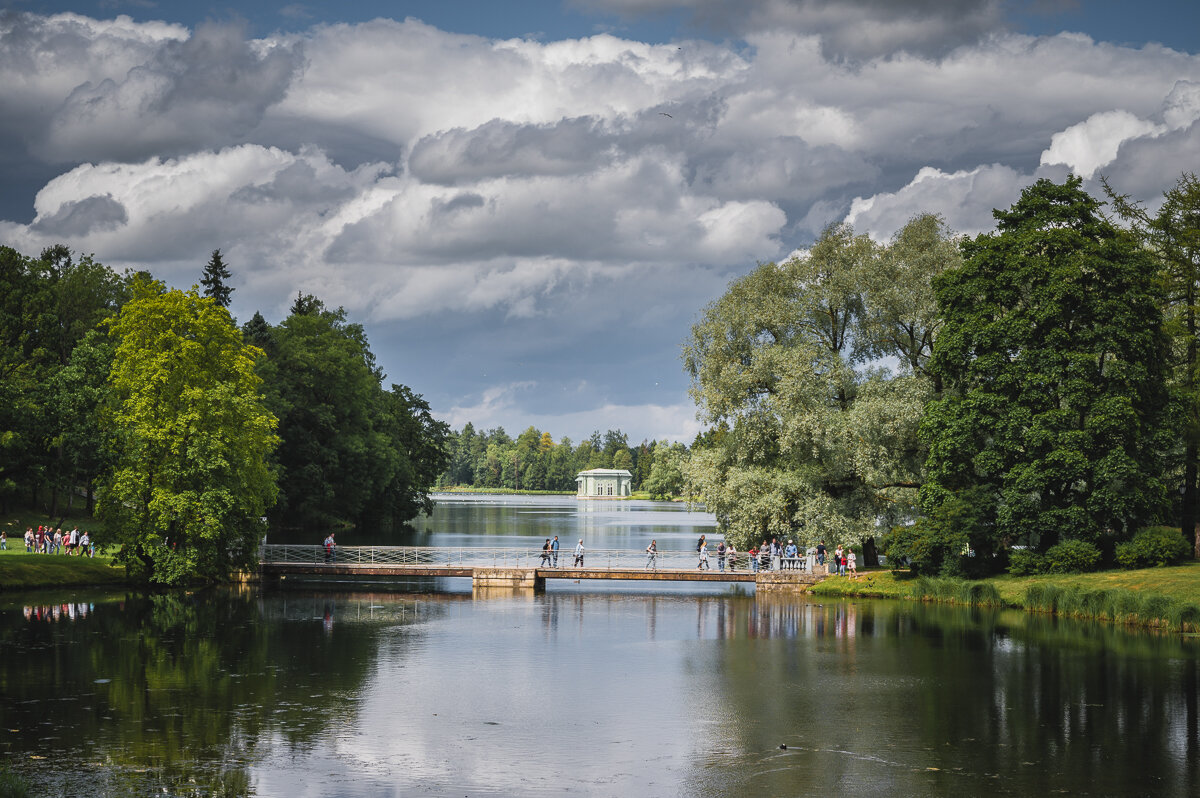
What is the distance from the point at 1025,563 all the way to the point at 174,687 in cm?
3453

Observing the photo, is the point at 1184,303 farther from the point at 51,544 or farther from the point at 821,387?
the point at 51,544

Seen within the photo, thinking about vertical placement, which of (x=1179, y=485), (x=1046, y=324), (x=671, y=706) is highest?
(x=1046, y=324)

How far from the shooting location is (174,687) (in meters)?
26.0

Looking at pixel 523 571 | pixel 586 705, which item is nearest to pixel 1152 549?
pixel 523 571

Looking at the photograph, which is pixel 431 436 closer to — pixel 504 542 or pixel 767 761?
pixel 504 542

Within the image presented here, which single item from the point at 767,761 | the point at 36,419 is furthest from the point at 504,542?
the point at 767,761

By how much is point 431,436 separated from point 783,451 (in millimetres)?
73787

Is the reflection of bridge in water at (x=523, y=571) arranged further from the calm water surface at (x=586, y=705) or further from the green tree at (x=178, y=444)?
the calm water surface at (x=586, y=705)

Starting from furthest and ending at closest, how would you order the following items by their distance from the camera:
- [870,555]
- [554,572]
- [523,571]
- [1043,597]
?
[870,555]
[523,571]
[554,572]
[1043,597]

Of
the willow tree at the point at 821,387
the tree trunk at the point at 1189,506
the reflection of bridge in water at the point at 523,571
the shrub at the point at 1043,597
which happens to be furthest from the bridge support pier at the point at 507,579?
the tree trunk at the point at 1189,506

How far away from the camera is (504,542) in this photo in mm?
81562

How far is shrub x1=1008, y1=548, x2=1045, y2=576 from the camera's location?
4503cm

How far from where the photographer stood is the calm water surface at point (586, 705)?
18922 millimetres

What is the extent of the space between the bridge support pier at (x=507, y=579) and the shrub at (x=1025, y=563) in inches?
853
